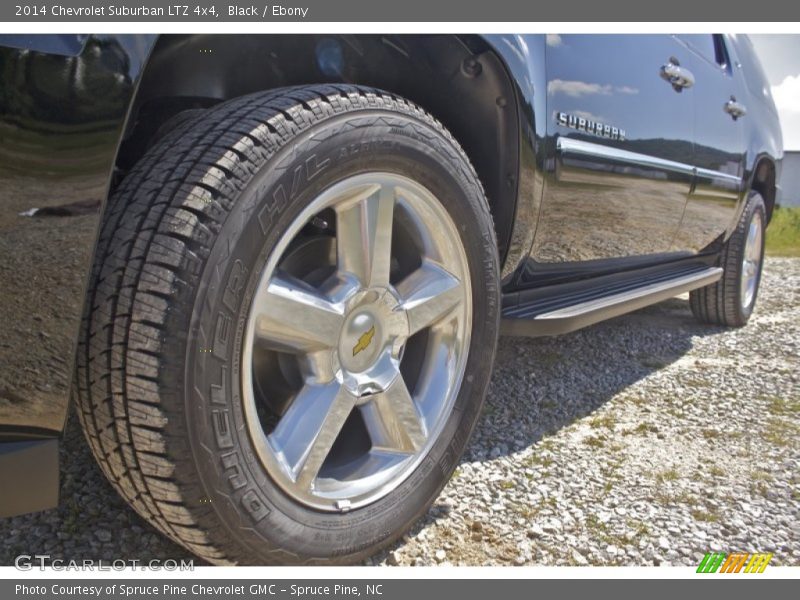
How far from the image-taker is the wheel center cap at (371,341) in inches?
57.3

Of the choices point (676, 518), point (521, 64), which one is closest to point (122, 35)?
point (521, 64)

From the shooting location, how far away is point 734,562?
1596 mm

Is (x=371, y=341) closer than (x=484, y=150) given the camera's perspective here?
Yes

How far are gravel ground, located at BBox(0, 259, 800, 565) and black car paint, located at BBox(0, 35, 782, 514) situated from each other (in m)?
0.49

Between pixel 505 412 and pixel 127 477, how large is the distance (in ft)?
4.96

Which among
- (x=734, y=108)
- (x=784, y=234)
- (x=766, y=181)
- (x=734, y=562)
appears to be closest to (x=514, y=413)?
(x=734, y=562)

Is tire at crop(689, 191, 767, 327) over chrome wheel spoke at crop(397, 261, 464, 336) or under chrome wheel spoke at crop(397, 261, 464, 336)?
under

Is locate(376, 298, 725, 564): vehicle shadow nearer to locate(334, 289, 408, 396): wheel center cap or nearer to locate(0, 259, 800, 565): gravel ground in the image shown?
locate(0, 259, 800, 565): gravel ground

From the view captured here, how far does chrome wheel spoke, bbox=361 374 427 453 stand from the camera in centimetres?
155

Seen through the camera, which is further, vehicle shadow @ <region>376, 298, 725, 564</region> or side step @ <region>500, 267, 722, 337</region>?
vehicle shadow @ <region>376, 298, 725, 564</region>

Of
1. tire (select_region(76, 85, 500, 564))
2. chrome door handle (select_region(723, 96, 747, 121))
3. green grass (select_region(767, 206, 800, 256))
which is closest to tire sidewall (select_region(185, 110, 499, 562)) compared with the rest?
tire (select_region(76, 85, 500, 564))

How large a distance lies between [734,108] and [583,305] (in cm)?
187

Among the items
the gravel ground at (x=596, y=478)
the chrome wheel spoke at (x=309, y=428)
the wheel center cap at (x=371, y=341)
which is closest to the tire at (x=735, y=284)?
the gravel ground at (x=596, y=478)

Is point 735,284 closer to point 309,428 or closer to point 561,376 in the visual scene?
point 561,376
